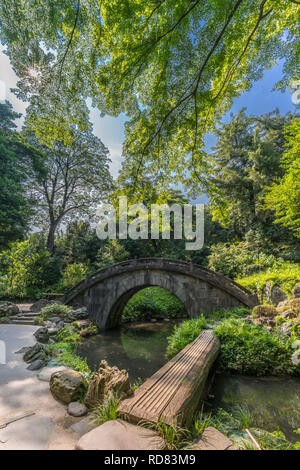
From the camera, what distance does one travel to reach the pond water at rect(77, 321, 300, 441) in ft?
10.8

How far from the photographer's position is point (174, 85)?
137 inches

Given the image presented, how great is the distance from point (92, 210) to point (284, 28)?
1929 centimetres

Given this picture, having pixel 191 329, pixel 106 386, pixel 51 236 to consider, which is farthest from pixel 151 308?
pixel 106 386

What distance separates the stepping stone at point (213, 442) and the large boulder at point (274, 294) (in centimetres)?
703

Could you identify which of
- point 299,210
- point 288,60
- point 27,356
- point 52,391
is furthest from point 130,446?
point 299,210

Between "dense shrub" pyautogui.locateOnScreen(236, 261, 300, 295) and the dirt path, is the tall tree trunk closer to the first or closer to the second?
the dirt path

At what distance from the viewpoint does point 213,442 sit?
1.77 m

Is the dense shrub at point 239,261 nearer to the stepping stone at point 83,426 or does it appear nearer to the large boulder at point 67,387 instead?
the large boulder at point 67,387

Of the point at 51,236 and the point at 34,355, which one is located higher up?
the point at 51,236

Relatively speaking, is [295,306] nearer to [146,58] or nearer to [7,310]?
[146,58]

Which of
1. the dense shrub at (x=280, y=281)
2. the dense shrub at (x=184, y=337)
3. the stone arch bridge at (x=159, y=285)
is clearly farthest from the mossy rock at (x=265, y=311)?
the dense shrub at (x=184, y=337)

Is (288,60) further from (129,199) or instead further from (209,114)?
(129,199)

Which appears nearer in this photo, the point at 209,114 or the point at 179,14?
the point at 179,14

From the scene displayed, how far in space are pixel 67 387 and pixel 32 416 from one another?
1.62 feet
